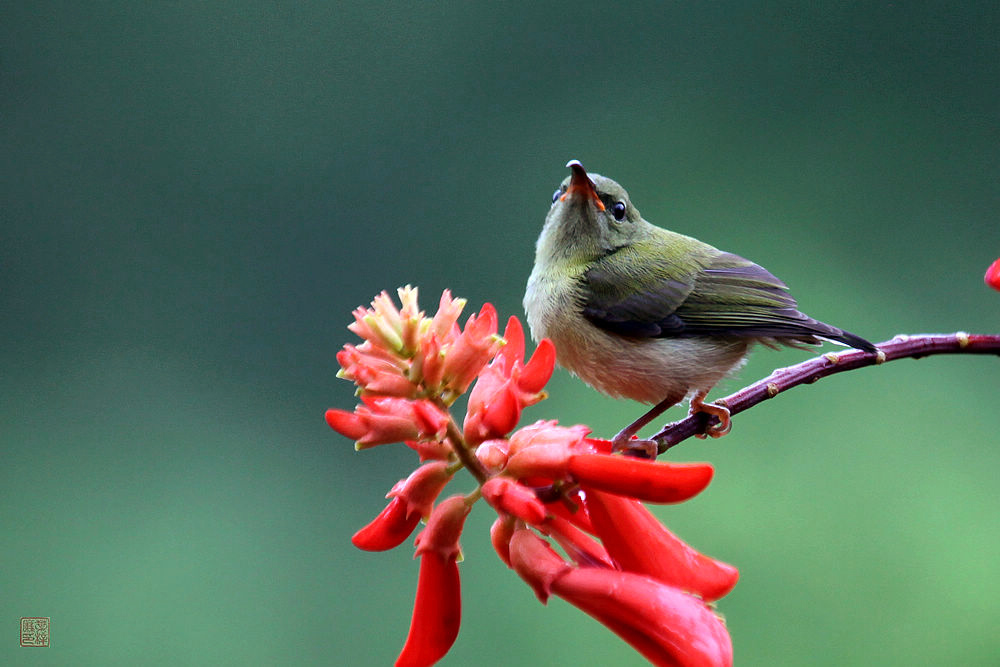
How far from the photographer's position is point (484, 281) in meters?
6.83

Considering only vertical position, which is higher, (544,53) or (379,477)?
(544,53)

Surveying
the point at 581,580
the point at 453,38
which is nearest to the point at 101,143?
the point at 453,38

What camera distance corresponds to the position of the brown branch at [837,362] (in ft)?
4.84

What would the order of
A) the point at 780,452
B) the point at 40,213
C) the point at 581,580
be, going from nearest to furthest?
the point at 581,580, the point at 780,452, the point at 40,213

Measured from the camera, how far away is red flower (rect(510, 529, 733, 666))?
932mm

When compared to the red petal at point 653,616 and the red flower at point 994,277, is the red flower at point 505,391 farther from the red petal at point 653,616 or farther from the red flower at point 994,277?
the red flower at point 994,277

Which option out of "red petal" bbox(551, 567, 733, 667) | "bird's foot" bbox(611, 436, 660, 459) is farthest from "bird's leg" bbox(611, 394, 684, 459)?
"red petal" bbox(551, 567, 733, 667)

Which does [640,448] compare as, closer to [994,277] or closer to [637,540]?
[637,540]

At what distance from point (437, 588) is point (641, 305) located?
1178mm

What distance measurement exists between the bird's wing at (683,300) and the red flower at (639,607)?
1.08 m

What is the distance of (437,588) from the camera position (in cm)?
105

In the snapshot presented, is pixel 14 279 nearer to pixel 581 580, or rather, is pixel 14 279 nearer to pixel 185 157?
pixel 185 157

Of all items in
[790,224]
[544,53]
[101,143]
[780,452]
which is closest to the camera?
[780,452]

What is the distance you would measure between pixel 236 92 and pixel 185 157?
0.78 metres
